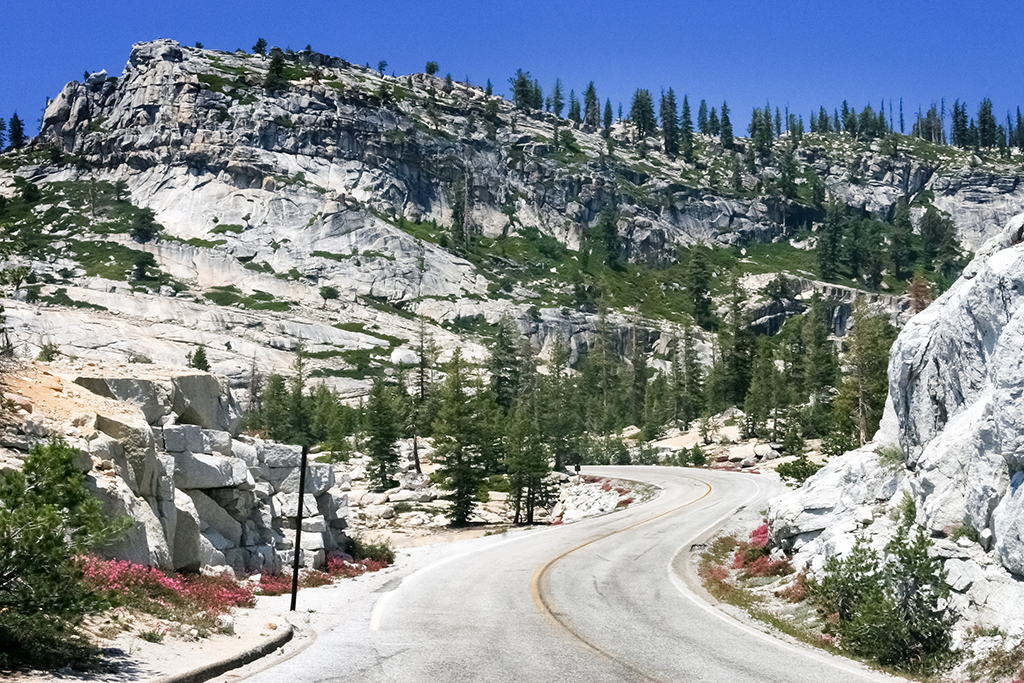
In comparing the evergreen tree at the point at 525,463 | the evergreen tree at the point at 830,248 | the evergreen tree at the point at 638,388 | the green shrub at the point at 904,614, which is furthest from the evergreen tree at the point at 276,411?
the evergreen tree at the point at 830,248

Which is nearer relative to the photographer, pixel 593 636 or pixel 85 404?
pixel 593 636

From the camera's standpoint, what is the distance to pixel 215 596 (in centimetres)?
1533

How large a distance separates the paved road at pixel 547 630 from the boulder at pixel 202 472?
13.8 feet

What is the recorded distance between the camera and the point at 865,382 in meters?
49.5

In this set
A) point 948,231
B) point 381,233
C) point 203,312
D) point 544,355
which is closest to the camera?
point 203,312

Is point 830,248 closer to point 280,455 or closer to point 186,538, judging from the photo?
point 280,455

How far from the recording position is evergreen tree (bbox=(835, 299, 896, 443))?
48.0 meters

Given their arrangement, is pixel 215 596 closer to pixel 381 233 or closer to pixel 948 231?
pixel 381 233

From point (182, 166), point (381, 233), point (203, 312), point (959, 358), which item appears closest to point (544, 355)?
point (381, 233)

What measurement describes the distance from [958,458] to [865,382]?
1506 inches

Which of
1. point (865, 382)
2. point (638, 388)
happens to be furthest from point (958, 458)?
point (638, 388)

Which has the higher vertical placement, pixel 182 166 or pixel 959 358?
pixel 182 166

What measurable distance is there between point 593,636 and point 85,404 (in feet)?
41.4

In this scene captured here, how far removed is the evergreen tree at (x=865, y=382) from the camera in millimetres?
48031
